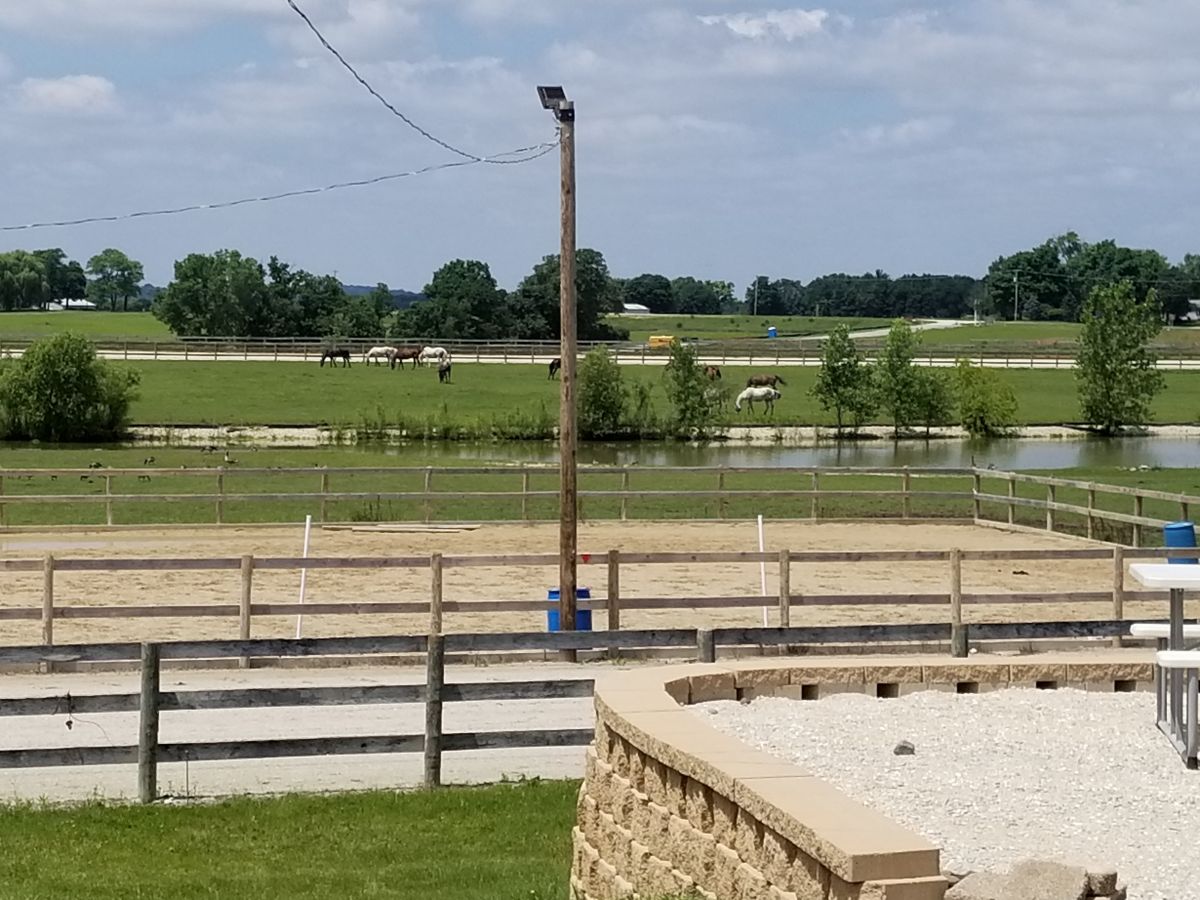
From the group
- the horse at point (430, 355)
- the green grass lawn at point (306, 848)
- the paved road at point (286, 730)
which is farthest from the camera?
the horse at point (430, 355)

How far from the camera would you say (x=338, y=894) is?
29.8ft

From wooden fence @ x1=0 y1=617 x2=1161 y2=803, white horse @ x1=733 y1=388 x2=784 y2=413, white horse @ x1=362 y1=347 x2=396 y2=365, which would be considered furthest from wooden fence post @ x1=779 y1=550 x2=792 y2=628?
white horse @ x1=362 y1=347 x2=396 y2=365

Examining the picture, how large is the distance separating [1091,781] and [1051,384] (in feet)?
246

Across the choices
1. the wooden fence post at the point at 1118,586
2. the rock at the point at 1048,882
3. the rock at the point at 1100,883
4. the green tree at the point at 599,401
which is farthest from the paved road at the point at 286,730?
the green tree at the point at 599,401

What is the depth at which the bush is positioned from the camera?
57.8m

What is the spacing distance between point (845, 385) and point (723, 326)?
108862 millimetres

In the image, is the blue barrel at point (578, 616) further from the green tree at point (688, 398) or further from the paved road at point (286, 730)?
the green tree at point (688, 398)

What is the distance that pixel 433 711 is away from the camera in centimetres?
1173

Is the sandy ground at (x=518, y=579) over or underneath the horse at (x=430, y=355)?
underneath

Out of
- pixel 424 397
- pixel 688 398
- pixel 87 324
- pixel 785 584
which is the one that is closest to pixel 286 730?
pixel 785 584

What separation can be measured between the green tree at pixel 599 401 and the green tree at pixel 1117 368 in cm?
1823

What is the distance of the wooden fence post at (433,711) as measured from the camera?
11695 millimetres

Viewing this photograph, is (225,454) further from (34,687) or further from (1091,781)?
(1091,781)

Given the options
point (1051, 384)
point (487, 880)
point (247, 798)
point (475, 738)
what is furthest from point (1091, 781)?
point (1051, 384)
